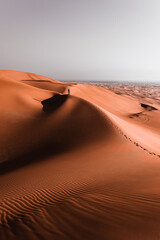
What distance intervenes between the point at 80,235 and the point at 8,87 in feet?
60.2

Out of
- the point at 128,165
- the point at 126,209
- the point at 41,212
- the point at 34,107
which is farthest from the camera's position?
the point at 34,107

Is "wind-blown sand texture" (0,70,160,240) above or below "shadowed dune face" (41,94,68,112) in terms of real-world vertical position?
below

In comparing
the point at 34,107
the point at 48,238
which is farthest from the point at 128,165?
the point at 34,107

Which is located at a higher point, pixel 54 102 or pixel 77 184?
pixel 54 102

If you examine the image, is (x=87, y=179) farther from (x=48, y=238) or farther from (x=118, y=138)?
(x=118, y=138)

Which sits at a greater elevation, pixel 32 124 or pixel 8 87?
pixel 8 87

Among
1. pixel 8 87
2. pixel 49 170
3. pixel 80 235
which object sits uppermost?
pixel 8 87

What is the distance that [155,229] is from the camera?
2234mm

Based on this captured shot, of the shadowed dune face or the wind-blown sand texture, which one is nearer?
the wind-blown sand texture

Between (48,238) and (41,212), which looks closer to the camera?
(48,238)

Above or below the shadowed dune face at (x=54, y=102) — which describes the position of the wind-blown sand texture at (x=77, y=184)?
below

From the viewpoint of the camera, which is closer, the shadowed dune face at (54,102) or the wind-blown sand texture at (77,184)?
the wind-blown sand texture at (77,184)

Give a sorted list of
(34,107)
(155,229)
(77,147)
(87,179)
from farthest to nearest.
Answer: (34,107) < (77,147) < (87,179) < (155,229)

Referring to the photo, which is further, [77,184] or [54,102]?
[54,102]
